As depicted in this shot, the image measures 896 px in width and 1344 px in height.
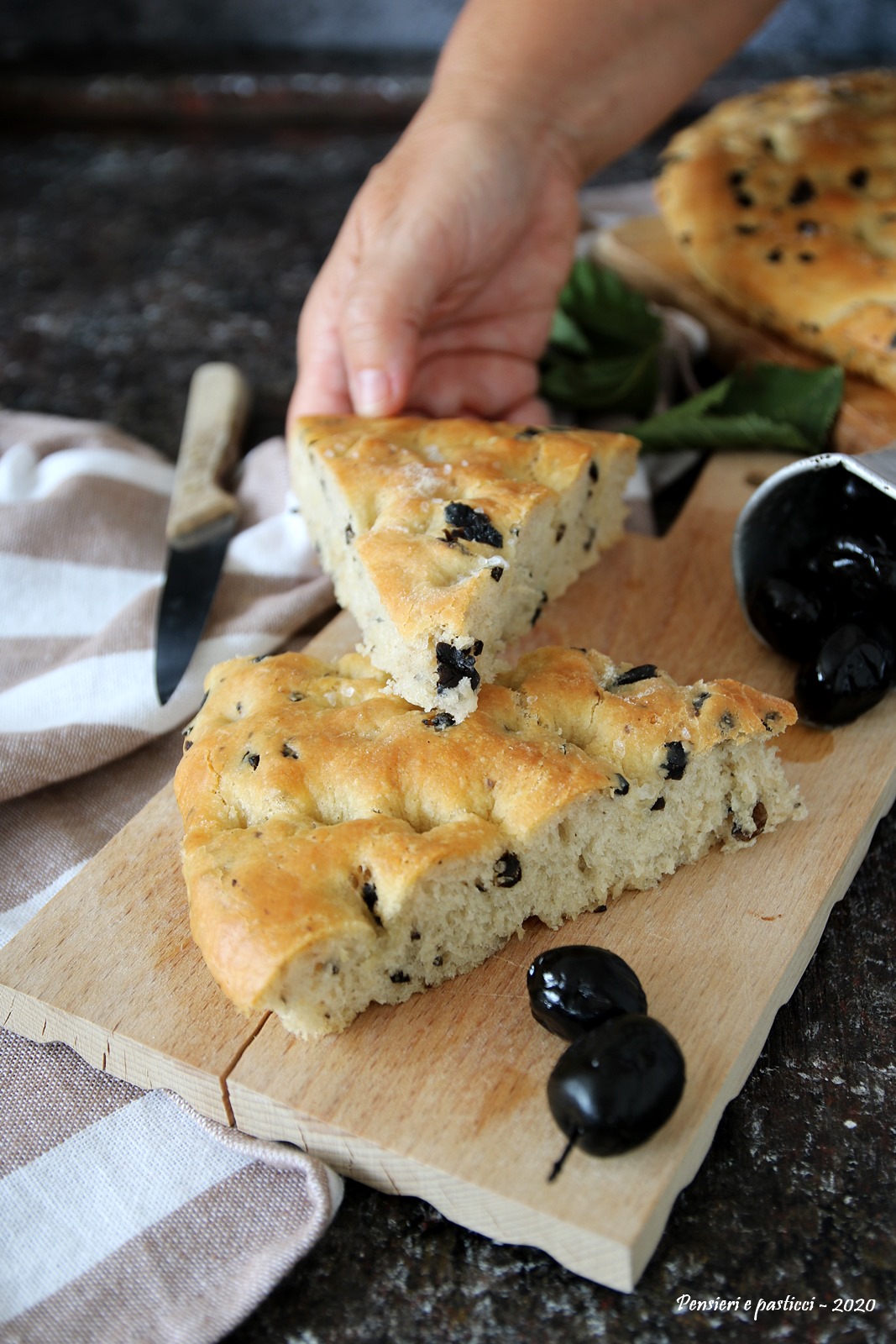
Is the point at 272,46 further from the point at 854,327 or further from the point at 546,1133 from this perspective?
the point at 546,1133

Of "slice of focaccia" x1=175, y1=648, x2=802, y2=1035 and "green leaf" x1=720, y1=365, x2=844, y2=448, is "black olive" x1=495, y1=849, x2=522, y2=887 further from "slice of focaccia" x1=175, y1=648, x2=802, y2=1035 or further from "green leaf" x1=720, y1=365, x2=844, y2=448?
"green leaf" x1=720, y1=365, x2=844, y2=448

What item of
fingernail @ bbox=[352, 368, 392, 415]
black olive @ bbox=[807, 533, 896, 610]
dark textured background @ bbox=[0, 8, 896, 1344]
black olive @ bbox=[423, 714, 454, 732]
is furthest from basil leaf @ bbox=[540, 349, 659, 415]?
black olive @ bbox=[423, 714, 454, 732]

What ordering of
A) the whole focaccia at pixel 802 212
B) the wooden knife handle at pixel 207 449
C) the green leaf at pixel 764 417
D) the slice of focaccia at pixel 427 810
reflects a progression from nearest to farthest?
the slice of focaccia at pixel 427 810 < the wooden knife handle at pixel 207 449 < the green leaf at pixel 764 417 < the whole focaccia at pixel 802 212

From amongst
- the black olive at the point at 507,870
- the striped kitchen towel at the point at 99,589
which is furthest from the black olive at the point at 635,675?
the striped kitchen towel at the point at 99,589

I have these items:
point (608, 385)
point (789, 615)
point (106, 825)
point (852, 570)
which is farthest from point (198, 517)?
point (852, 570)

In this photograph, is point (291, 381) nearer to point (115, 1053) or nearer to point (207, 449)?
point (207, 449)

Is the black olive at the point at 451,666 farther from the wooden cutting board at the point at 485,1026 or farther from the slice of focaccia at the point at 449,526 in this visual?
the wooden cutting board at the point at 485,1026

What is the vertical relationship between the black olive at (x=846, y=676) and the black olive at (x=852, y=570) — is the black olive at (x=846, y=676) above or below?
below
